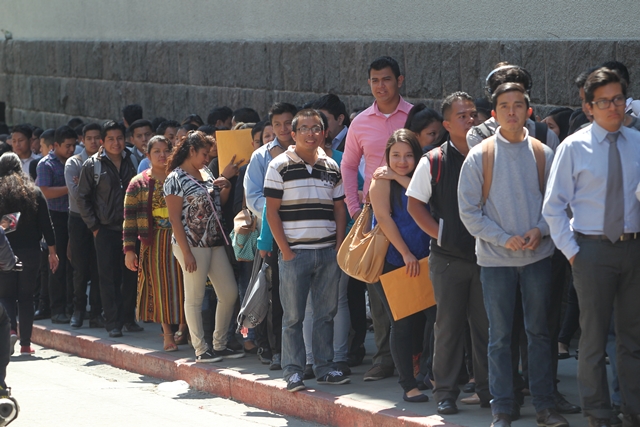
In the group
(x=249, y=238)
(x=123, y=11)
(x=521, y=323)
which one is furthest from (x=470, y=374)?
(x=123, y=11)

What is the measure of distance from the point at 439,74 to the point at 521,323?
197 inches

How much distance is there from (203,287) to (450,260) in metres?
Answer: 2.98

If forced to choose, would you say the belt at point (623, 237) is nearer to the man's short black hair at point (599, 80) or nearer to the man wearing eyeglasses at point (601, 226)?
the man wearing eyeglasses at point (601, 226)

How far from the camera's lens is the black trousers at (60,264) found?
11.5 m

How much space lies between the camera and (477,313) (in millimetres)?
6492

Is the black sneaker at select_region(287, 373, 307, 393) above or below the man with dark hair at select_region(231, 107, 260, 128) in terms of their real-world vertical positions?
below

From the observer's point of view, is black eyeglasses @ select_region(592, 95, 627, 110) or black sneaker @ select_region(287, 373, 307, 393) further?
black sneaker @ select_region(287, 373, 307, 393)

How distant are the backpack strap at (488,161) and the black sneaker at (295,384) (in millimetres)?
2148

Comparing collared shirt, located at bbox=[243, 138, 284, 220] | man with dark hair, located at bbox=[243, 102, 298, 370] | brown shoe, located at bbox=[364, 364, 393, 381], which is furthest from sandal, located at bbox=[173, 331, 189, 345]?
brown shoe, located at bbox=[364, 364, 393, 381]

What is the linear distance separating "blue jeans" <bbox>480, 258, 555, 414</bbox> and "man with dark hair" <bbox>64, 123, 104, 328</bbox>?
19.0 ft

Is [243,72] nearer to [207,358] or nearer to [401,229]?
[207,358]

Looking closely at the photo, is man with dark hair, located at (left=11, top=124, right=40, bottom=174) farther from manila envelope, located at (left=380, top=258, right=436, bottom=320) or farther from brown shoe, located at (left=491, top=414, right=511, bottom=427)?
brown shoe, located at (left=491, top=414, right=511, bottom=427)

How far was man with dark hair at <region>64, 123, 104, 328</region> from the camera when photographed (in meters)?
10.8

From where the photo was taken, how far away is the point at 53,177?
1145 cm
